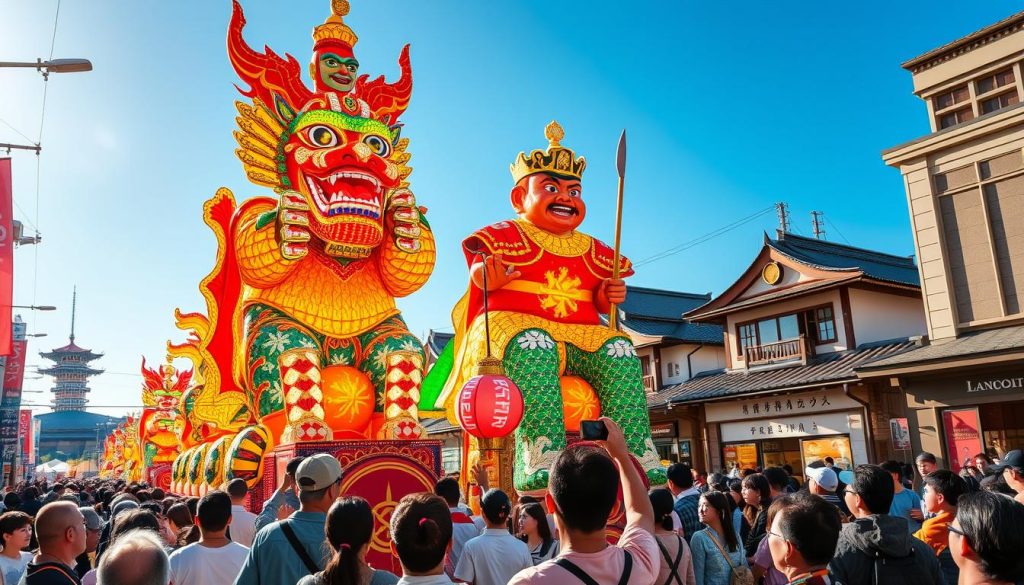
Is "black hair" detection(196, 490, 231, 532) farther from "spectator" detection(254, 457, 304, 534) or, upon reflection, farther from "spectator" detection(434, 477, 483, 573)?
"spectator" detection(434, 477, 483, 573)

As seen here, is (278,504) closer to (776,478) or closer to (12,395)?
(776,478)

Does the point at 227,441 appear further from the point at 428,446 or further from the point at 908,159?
the point at 908,159

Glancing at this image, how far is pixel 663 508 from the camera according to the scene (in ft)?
11.6

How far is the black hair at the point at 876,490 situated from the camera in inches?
128

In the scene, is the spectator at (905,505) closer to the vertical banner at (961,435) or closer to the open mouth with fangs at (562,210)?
the open mouth with fangs at (562,210)

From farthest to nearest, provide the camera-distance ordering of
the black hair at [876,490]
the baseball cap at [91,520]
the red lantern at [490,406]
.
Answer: the red lantern at [490,406]
the baseball cap at [91,520]
the black hair at [876,490]

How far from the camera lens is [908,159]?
43.4ft

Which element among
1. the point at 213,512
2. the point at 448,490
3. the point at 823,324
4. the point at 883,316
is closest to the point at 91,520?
the point at 213,512

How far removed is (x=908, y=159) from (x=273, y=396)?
38.0ft

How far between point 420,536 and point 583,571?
28.3 inches

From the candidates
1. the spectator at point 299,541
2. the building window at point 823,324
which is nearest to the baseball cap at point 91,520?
the spectator at point 299,541

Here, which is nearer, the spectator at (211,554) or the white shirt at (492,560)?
the spectator at (211,554)

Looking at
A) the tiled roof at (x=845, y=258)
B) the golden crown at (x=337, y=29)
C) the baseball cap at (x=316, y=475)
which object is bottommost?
the baseball cap at (x=316, y=475)

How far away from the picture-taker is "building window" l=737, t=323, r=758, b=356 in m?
17.7
